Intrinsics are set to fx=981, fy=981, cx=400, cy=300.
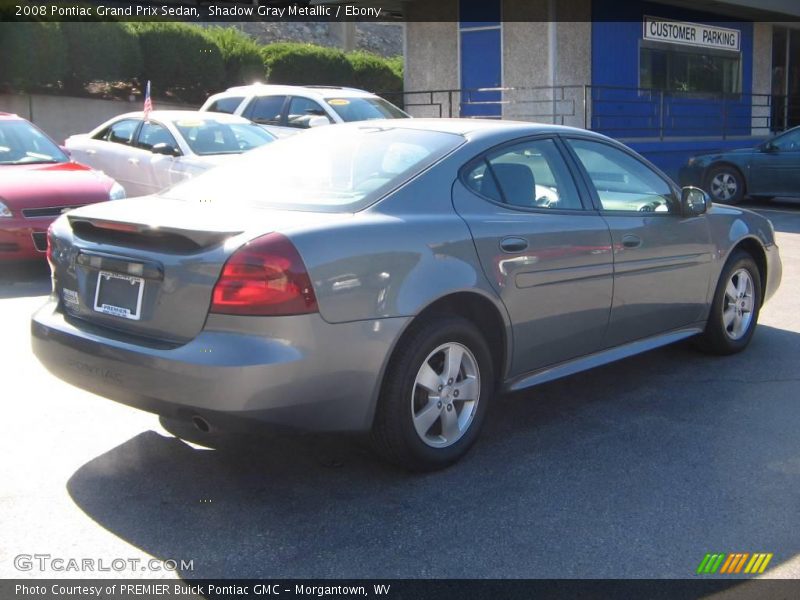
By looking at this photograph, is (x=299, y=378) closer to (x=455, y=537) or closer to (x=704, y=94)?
(x=455, y=537)

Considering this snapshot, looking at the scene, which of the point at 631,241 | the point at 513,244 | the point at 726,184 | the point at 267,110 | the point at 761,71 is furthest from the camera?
the point at 761,71

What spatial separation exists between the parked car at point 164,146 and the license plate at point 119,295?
726 cm

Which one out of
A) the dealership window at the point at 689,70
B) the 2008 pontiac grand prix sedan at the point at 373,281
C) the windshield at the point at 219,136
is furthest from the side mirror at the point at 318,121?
the dealership window at the point at 689,70

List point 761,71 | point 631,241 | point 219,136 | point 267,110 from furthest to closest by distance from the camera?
point 761,71 < point 267,110 < point 219,136 < point 631,241

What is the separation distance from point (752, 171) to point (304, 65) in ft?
47.3

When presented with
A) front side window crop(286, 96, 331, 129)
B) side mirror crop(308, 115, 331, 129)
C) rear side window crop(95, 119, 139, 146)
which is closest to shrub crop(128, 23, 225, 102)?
front side window crop(286, 96, 331, 129)

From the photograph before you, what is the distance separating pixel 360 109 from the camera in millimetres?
14562

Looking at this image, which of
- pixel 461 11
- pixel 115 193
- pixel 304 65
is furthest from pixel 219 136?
pixel 304 65

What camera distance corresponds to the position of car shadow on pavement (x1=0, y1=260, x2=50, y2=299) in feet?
27.7

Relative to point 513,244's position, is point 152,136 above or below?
above

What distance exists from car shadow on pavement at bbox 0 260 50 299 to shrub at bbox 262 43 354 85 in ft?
54.9

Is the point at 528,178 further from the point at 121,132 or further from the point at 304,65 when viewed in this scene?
the point at 304,65

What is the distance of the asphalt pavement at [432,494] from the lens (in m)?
3.61

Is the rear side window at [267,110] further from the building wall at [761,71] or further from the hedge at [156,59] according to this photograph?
the building wall at [761,71]
